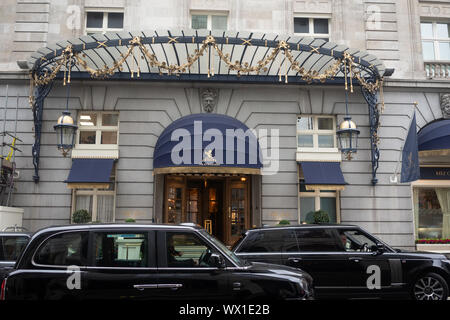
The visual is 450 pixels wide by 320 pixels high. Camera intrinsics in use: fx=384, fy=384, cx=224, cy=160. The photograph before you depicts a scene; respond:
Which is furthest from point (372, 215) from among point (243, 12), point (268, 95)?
point (243, 12)

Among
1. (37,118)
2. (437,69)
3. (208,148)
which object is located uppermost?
(437,69)

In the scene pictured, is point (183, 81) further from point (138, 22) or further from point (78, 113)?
point (78, 113)

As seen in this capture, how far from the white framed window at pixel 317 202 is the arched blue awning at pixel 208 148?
8.87ft

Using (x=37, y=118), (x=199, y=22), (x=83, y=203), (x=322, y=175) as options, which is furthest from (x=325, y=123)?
(x=37, y=118)

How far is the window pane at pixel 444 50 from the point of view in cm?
1670

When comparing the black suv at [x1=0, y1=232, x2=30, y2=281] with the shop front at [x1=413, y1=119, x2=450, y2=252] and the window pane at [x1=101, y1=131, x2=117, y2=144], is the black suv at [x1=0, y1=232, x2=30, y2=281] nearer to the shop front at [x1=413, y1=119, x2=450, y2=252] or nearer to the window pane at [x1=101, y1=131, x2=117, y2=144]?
the window pane at [x1=101, y1=131, x2=117, y2=144]

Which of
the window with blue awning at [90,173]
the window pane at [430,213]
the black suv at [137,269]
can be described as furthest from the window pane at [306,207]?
the black suv at [137,269]

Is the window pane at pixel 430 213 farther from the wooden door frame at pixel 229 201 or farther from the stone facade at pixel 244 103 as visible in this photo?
the wooden door frame at pixel 229 201

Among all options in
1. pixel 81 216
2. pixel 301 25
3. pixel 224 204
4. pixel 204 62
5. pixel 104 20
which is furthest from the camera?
pixel 224 204

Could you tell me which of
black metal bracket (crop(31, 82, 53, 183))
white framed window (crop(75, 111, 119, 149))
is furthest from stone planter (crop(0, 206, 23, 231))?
white framed window (crop(75, 111, 119, 149))

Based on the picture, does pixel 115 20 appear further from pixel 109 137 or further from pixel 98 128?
pixel 109 137

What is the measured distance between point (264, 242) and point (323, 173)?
6617 mm

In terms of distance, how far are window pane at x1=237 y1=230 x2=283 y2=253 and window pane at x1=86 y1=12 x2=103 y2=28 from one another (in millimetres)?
11830

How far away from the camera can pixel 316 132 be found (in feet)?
51.8
